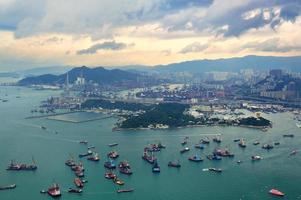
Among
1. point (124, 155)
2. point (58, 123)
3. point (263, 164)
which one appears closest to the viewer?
point (263, 164)

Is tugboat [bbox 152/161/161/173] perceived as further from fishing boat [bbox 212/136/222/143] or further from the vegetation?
the vegetation

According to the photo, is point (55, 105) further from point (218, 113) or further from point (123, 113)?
point (218, 113)

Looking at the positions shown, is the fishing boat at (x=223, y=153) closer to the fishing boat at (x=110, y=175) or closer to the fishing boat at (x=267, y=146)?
the fishing boat at (x=267, y=146)

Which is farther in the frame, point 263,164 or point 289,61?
point 289,61

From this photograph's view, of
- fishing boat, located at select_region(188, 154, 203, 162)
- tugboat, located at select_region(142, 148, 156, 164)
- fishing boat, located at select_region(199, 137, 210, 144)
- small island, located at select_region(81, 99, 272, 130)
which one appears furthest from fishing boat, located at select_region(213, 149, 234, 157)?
small island, located at select_region(81, 99, 272, 130)

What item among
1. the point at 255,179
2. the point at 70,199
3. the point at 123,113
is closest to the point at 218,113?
the point at 123,113

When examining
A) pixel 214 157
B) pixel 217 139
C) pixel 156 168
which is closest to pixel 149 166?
pixel 156 168

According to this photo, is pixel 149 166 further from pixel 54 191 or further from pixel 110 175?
pixel 54 191
